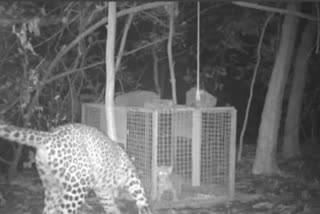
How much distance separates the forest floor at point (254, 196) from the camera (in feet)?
18.1

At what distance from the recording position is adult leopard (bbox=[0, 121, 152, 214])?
452cm

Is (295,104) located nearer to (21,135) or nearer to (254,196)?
(254,196)

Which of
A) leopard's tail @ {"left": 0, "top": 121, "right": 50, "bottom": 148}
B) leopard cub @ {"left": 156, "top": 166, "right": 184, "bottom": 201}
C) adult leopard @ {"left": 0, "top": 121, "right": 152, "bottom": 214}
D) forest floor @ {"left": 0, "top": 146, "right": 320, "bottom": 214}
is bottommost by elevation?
forest floor @ {"left": 0, "top": 146, "right": 320, "bottom": 214}

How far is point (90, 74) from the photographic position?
8227 mm

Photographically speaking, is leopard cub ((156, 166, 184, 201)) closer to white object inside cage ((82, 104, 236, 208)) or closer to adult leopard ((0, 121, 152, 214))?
white object inside cage ((82, 104, 236, 208))

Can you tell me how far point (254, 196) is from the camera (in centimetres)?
625

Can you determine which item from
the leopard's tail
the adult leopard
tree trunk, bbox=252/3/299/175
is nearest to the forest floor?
tree trunk, bbox=252/3/299/175

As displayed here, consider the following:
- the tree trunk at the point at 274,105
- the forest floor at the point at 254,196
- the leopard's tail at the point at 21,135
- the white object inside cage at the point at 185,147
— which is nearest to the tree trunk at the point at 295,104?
the forest floor at the point at 254,196

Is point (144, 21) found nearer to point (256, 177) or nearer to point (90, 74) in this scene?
point (90, 74)

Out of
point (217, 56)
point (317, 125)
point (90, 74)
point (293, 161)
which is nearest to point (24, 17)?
point (90, 74)

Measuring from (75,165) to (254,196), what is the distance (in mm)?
2574

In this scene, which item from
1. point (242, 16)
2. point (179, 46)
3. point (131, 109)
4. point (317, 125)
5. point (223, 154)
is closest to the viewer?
point (131, 109)

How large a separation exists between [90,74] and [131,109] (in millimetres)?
2661

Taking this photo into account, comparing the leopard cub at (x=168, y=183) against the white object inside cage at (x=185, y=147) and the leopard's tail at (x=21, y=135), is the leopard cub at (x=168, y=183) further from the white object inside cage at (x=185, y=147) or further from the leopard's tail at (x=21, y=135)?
the leopard's tail at (x=21, y=135)
